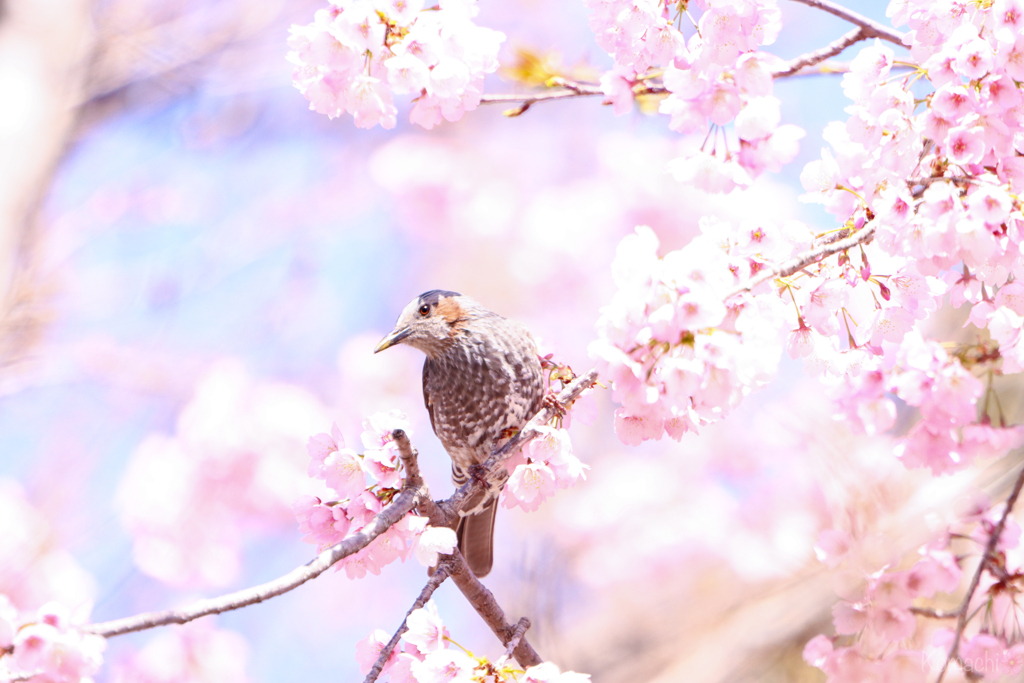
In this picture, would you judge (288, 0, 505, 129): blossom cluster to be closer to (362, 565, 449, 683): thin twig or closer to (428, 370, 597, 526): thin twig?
(428, 370, 597, 526): thin twig

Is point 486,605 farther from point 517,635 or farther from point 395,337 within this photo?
point 395,337

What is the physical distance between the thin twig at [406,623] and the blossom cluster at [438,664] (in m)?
0.01

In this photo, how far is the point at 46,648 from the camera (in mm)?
1531

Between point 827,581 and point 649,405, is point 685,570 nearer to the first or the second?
point 827,581

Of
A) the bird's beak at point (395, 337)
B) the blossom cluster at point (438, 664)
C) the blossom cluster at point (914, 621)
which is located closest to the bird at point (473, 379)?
the bird's beak at point (395, 337)

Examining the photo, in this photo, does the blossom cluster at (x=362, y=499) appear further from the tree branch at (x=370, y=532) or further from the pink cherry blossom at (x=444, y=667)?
the pink cherry blossom at (x=444, y=667)

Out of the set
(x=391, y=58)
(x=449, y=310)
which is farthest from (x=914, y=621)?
(x=391, y=58)

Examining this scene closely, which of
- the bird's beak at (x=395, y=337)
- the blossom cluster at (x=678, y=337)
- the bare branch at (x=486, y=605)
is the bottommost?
the bare branch at (x=486, y=605)

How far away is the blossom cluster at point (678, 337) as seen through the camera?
45.9 inches

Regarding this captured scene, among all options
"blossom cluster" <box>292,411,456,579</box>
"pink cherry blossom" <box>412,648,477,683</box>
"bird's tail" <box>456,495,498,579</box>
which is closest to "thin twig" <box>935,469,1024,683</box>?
"pink cherry blossom" <box>412,648,477,683</box>

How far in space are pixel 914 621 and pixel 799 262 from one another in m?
1.18

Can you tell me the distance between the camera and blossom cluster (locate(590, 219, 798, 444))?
1.17m

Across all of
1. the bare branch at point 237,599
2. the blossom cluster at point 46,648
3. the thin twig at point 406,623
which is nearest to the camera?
the bare branch at point 237,599

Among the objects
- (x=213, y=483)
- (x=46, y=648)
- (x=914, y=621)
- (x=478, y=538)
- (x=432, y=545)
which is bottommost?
(x=213, y=483)
